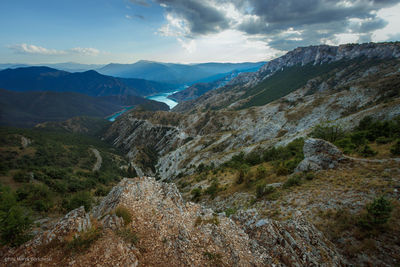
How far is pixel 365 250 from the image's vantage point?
10969 mm

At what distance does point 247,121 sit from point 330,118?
5613 cm

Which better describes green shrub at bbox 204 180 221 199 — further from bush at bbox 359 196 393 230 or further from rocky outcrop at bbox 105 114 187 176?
rocky outcrop at bbox 105 114 187 176

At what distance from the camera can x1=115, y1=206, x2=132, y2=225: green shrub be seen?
1216 cm

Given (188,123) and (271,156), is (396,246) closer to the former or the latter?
(271,156)

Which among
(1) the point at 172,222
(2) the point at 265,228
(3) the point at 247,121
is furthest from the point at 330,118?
(1) the point at 172,222

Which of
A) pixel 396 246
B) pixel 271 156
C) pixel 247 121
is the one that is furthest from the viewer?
pixel 247 121

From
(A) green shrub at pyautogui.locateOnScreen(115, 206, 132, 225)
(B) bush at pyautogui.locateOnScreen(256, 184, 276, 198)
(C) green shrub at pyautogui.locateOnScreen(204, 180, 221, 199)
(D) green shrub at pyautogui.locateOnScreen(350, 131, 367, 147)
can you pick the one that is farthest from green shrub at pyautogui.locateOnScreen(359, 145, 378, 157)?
(A) green shrub at pyautogui.locateOnScreen(115, 206, 132, 225)

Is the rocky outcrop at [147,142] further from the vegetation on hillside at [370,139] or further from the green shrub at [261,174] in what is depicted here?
the vegetation on hillside at [370,139]

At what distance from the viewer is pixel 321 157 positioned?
71.2 ft

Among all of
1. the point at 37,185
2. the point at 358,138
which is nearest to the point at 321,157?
the point at 358,138

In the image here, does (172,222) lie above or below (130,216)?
below

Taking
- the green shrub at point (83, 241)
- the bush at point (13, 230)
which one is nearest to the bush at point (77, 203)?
the bush at point (13, 230)

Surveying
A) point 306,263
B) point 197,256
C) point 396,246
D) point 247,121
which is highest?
point 396,246

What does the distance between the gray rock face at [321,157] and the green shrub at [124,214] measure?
21.8m
